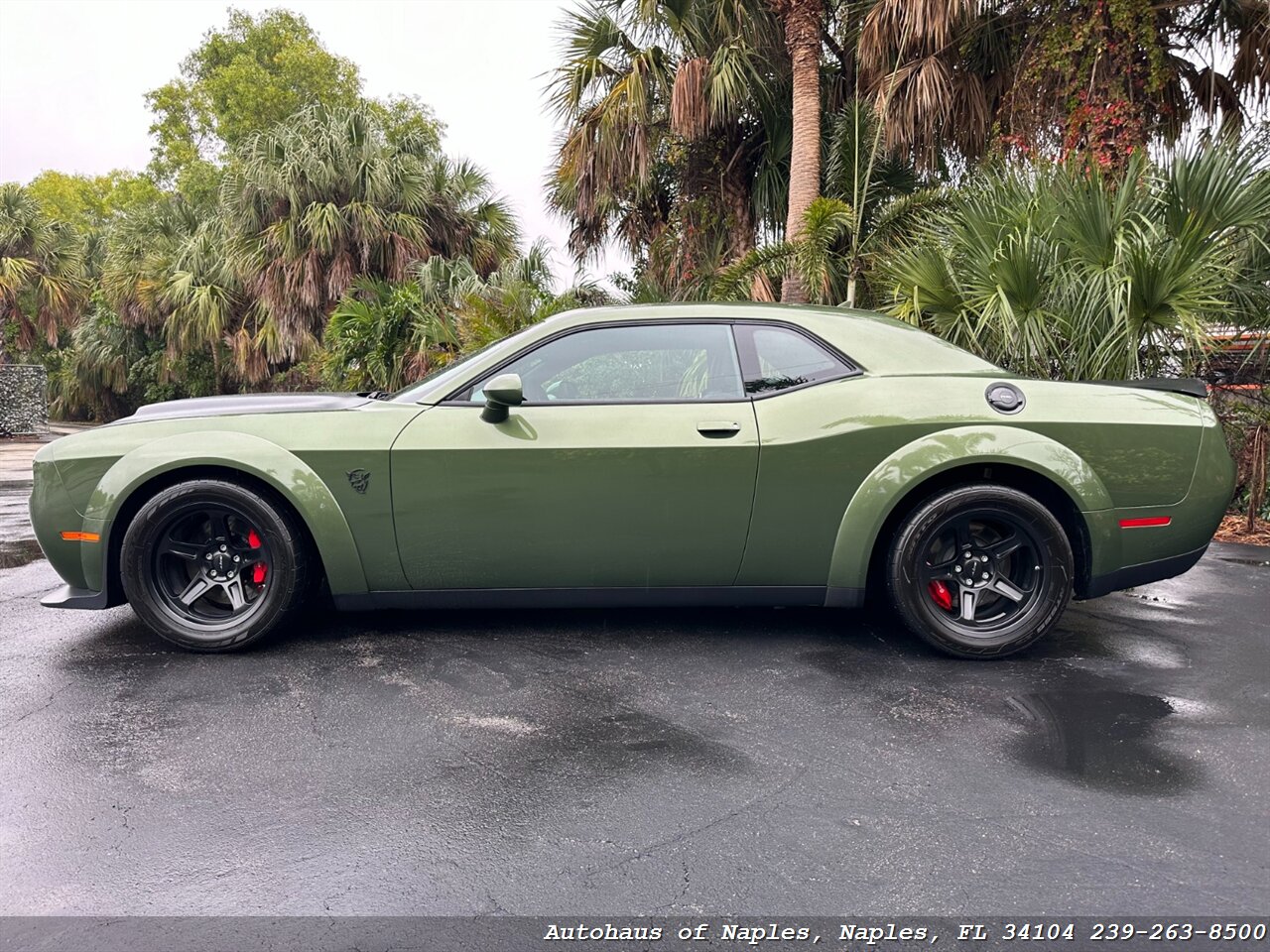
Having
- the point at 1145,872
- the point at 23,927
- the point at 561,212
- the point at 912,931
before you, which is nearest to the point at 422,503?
the point at 23,927

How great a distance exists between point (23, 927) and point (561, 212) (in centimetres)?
1351

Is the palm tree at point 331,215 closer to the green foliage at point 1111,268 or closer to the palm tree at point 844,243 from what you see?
the palm tree at point 844,243

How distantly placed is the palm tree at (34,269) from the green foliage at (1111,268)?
24.4 meters

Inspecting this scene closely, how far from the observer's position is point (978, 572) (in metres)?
3.60

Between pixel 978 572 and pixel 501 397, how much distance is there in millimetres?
2089

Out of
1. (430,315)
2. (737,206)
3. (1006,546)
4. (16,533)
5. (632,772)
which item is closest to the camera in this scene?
(632,772)

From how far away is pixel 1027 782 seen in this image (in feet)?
8.28

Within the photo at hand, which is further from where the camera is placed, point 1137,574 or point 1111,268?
point 1111,268

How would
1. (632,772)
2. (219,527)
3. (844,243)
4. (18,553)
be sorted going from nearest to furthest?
(632,772)
(219,527)
(18,553)
(844,243)

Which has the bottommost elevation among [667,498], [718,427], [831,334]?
[667,498]

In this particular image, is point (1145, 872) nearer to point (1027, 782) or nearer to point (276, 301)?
point (1027, 782)

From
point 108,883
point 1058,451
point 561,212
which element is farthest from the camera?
point 561,212

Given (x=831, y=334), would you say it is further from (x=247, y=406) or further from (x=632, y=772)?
(x=247, y=406)

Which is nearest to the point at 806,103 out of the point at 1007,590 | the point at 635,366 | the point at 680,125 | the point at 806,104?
the point at 806,104
